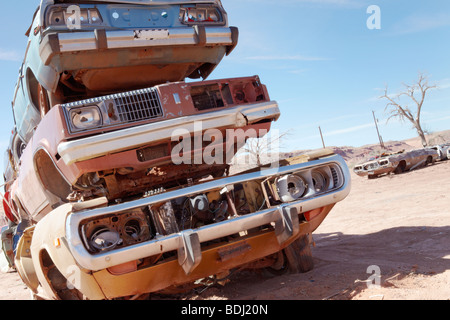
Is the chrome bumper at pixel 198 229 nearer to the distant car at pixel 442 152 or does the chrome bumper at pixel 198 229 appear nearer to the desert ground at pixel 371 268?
the desert ground at pixel 371 268

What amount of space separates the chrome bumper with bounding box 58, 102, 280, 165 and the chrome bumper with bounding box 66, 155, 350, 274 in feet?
1.63

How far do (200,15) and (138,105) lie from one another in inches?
→ 52.2

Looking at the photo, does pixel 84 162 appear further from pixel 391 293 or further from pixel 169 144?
pixel 391 293

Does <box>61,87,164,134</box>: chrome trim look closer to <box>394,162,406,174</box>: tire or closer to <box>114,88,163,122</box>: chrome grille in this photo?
<box>114,88,163,122</box>: chrome grille

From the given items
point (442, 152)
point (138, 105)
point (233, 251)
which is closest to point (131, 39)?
point (138, 105)

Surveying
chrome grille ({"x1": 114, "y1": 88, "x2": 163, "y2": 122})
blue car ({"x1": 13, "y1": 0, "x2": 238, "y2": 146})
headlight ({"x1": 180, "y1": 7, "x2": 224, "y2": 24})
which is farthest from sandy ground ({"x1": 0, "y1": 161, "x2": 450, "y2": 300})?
headlight ({"x1": 180, "y1": 7, "x2": 224, "y2": 24})

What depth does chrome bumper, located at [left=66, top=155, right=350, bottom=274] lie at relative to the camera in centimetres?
255

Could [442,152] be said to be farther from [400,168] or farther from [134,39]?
[134,39]

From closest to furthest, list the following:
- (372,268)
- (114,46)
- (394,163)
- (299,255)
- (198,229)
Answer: (198,229), (114,46), (372,268), (299,255), (394,163)

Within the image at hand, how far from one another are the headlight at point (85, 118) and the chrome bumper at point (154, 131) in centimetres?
16

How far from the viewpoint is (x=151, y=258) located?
302cm

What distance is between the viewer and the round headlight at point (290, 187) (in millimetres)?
3402

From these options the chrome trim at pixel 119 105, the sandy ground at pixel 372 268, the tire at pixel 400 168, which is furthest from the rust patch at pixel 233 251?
the tire at pixel 400 168

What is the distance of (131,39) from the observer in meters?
3.52
